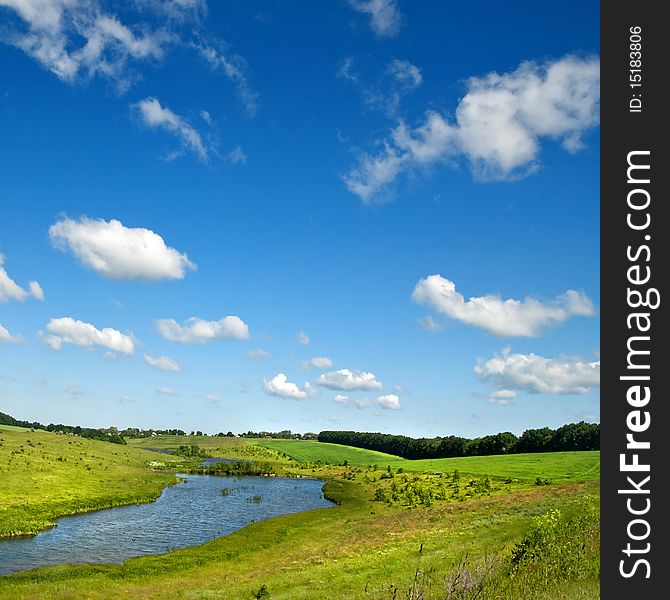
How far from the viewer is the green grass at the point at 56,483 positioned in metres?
66.9

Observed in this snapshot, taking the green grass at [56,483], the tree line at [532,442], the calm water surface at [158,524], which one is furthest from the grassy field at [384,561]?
the tree line at [532,442]

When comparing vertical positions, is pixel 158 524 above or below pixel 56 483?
below

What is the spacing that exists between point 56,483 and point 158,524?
3087cm

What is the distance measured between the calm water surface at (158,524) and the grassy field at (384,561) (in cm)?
445

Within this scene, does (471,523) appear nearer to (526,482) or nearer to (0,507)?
(526,482)

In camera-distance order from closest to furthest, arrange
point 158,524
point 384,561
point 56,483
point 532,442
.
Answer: point 384,561 < point 158,524 < point 56,483 < point 532,442

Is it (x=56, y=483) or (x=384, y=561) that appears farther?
(x=56, y=483)

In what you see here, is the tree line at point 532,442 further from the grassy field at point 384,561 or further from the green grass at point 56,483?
the green grass at point 56,483

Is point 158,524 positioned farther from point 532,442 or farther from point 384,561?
point 532,442

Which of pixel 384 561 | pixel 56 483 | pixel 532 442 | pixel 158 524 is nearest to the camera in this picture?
pixel 384 561

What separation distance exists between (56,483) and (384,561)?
7207cm

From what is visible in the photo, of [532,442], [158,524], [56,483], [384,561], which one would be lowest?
[158,524]

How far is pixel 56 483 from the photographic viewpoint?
8756cm

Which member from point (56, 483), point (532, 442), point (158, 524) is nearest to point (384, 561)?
point (158, 524)
